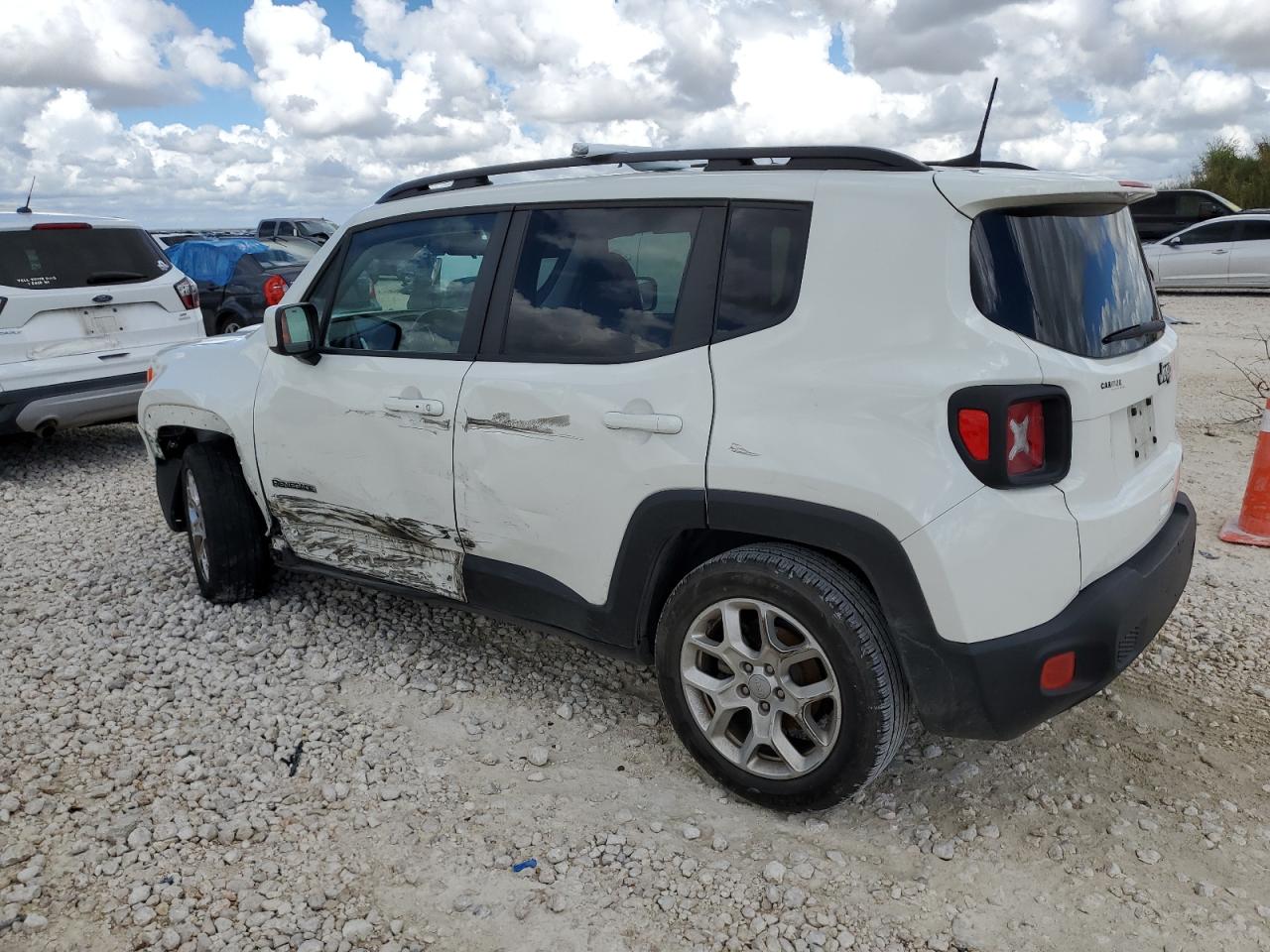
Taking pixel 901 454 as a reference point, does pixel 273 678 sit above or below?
below

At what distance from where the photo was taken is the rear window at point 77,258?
6719mm

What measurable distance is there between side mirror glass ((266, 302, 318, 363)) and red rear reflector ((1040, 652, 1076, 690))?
2.80m

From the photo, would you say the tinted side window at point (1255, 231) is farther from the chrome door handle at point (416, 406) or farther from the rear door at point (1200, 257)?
the chrome door handle at point (416, 406)

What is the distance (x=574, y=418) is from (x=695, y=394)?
0.43 metres

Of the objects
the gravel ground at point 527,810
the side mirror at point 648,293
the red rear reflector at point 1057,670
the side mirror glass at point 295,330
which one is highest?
the side mirror at point 648,293

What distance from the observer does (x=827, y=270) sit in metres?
2.65

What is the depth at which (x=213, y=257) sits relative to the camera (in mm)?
12406

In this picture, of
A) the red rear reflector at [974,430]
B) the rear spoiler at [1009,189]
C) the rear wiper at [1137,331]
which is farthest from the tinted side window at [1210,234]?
the red rear reflector at [974,430]

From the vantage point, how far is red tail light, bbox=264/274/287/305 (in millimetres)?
11134

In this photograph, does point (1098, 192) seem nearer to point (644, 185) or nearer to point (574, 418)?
point (644, 185)

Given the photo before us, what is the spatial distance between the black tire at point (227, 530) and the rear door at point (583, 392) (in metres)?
1.51

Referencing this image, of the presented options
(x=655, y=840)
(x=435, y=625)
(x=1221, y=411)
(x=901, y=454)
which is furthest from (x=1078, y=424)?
(x=1221, y=411)

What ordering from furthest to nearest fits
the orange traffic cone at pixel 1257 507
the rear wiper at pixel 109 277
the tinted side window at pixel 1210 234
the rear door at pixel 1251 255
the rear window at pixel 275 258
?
the tinted side window at pixel 1210 234
the rear door at pixel 1251 255
the rear window at pixel 275 258
the rear wiper at pixel 109 277
the orange traffic cone at pixel 1257 507

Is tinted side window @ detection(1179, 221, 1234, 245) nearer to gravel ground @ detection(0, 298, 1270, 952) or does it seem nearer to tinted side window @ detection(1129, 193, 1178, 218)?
tinted side window @ detection(1129, 193, 1178, 218)
